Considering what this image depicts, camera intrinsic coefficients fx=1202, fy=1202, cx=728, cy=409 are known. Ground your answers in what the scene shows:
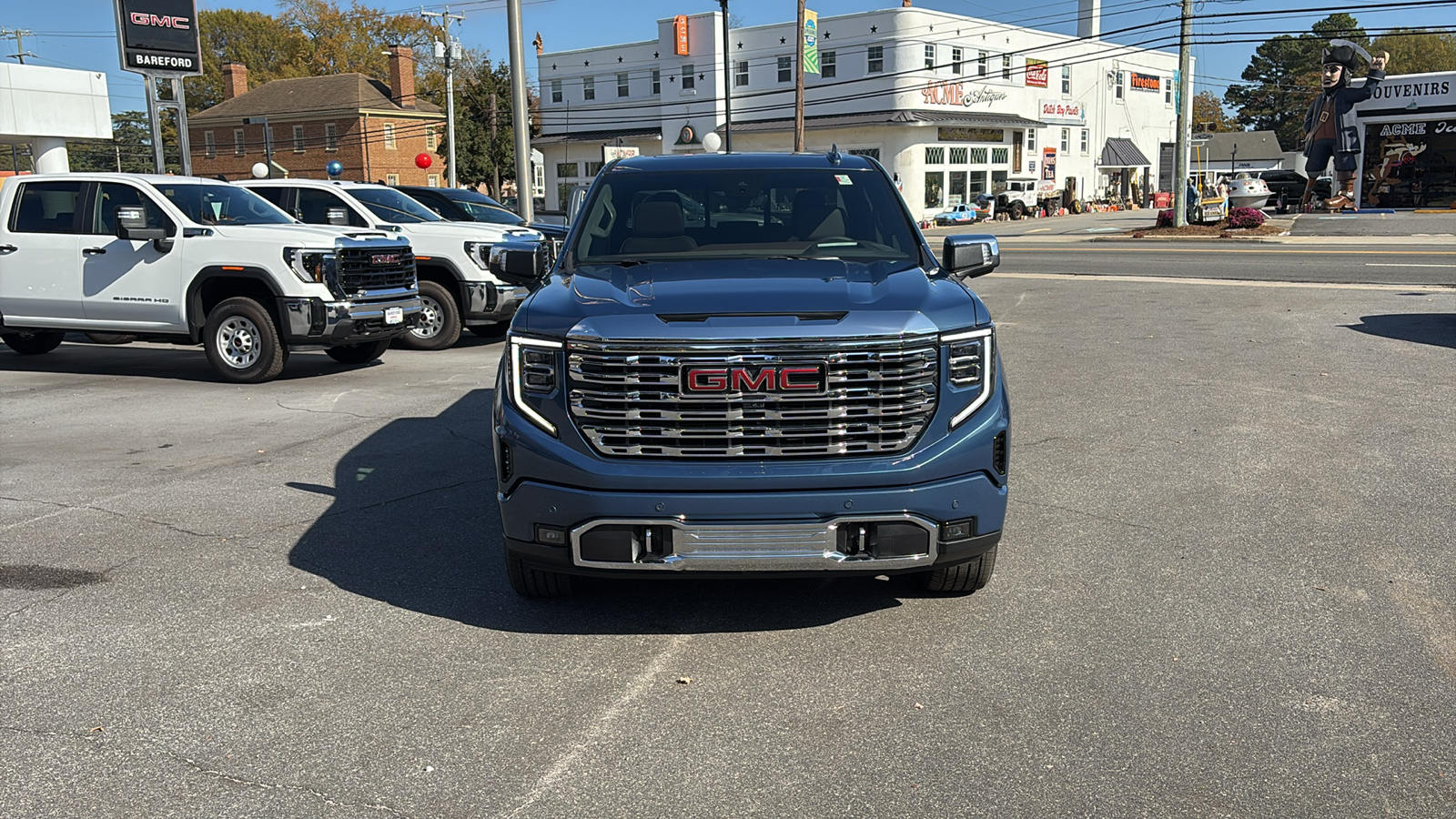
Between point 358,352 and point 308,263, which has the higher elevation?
point 308,263

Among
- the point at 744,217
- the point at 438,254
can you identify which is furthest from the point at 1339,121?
the point at 744,217

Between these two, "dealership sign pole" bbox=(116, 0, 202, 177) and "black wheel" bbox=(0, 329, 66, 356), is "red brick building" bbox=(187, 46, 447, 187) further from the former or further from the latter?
"black wheel" bbox=(0, 329, 66, 356)

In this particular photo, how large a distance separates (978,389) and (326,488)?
4.28 meters

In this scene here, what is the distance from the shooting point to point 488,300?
13.8 metres

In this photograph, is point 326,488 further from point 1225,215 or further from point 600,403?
point 1225,215

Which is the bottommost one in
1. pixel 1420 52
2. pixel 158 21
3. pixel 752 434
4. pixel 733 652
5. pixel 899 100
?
pixel 733 652

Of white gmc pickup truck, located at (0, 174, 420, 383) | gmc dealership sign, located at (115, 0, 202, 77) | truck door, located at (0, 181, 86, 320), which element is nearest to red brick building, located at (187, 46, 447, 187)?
gmc dealership sign, located at (115, 0, 202, 77)

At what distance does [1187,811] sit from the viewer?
133 inches

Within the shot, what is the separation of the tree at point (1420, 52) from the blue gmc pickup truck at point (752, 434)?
111862 millimetres

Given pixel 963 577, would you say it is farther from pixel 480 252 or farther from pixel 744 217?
pixel 480 252

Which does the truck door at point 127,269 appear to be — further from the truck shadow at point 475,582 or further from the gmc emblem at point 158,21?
the gmc emblem at point 158,21

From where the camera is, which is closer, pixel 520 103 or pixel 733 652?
pixel 733 652

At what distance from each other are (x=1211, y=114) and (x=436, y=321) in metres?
120

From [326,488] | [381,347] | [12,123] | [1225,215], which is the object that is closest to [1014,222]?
[1225,215]
